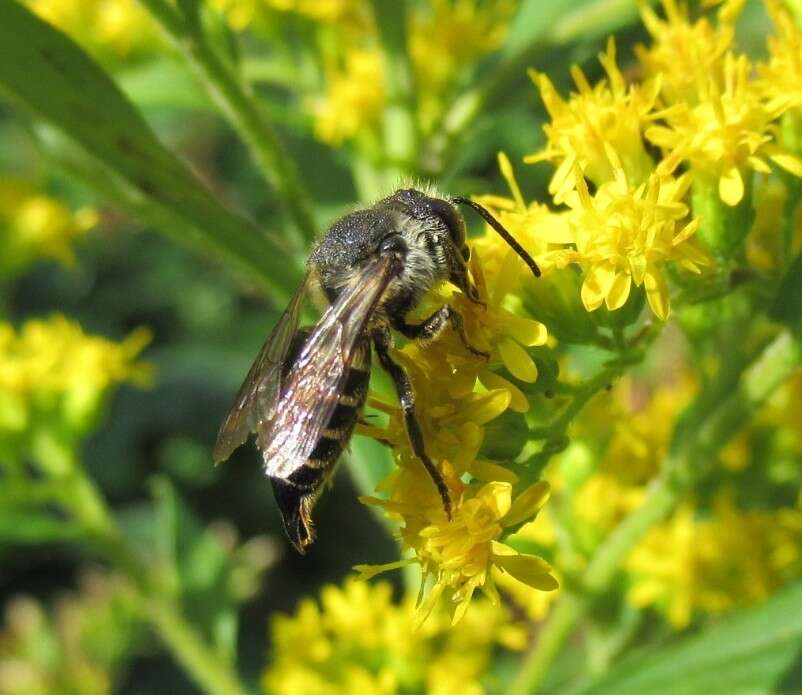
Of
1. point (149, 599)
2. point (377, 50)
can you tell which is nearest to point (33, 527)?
point (149, 599)

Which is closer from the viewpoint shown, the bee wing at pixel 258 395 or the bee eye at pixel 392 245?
the bee wing at pixel 258 395

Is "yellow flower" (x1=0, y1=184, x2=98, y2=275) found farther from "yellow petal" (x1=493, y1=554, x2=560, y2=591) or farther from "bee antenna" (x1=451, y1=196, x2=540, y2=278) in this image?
"yellow petal" (x1=493, y1=554, x2=560, y2=591)

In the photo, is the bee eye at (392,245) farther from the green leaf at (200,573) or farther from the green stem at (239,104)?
the green leaf at (200,573)

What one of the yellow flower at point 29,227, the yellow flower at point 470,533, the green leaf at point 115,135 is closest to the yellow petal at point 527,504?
the yellow flower at point 470,533

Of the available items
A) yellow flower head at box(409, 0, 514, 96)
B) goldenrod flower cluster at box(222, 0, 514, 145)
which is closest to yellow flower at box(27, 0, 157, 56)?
goldenrod flower cluster at box(222, 0, 514, 145)

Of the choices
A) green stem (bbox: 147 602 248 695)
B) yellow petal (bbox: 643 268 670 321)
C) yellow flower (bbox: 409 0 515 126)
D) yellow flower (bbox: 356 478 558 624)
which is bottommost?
green stem (bbox: 147 602 248 695)

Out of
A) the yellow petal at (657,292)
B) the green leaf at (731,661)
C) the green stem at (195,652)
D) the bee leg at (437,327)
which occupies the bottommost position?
the green leaf at (731,661)

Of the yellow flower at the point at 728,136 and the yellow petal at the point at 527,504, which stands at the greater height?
the yellow flower at the point at 728,136
